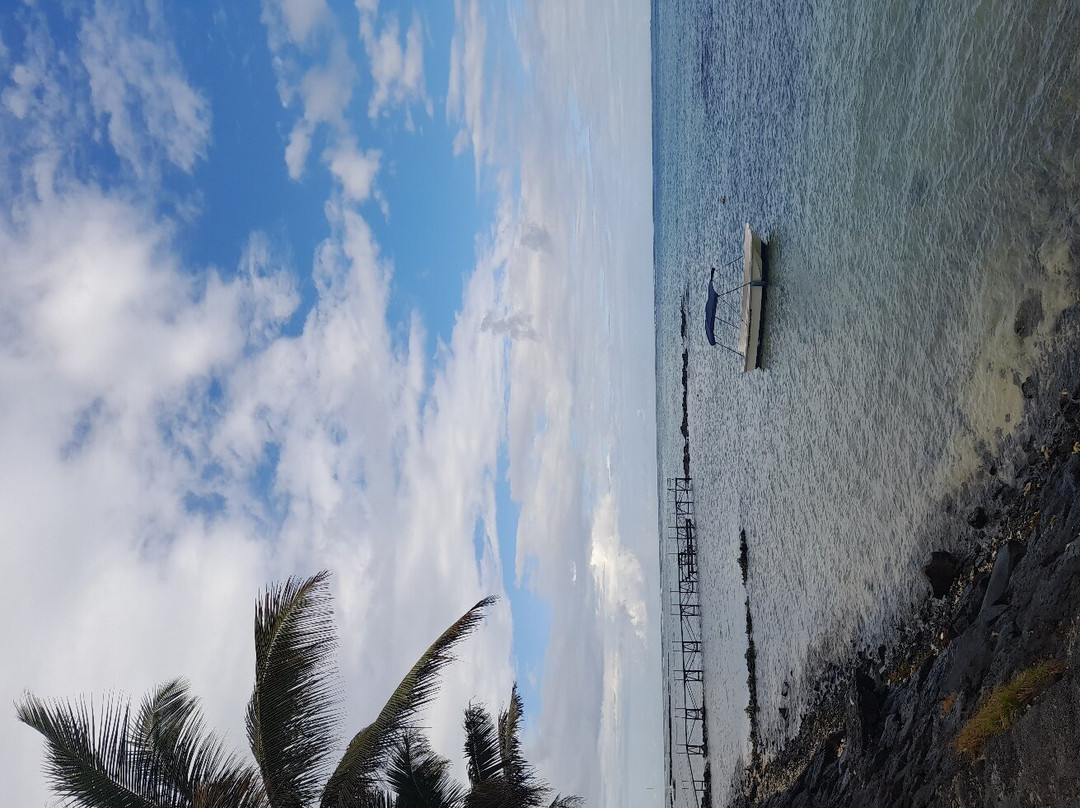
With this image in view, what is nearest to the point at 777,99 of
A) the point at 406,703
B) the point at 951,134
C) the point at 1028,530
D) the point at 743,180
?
the point at 743,180

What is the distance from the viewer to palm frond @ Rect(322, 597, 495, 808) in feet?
29.8

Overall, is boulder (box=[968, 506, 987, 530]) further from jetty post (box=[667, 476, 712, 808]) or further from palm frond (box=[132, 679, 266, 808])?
jetty post (box=[667, 476, 712, 808])

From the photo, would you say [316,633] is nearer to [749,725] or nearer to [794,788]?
[794,788]

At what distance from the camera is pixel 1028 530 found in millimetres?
8547

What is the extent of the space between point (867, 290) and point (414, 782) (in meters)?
11.1

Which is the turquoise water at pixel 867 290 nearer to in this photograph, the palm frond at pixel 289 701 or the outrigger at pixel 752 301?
the outrigger at pixel 752 301

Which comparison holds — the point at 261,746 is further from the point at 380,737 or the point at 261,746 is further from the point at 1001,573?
the point at 1001,573

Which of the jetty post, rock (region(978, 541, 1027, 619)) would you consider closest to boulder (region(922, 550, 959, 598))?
rock (region(978, 541, 1027, 619))

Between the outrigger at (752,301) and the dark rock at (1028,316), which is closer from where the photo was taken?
the dark rock at (1028,316)

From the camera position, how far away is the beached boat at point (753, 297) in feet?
68.5

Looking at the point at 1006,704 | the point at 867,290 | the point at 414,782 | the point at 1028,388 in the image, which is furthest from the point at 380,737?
the point at 867,290

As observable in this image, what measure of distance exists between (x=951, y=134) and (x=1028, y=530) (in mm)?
6016

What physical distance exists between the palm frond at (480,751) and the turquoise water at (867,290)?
629 cm

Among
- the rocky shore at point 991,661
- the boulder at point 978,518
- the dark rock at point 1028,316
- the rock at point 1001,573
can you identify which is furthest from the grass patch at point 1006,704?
the dark rock at point 1028,316
